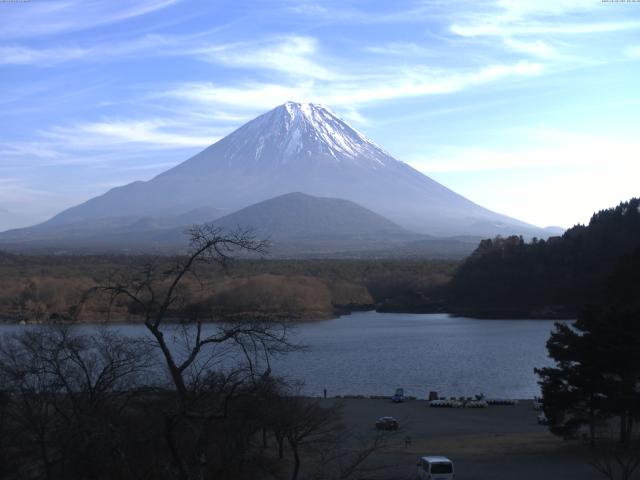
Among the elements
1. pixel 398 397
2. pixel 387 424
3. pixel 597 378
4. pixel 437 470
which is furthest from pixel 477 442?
pixel 398 397

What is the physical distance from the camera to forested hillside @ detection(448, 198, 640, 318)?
49562mm

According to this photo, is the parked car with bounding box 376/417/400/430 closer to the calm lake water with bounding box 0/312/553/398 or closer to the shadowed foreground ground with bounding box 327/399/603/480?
the shadowed foreground ground with bounding box 327/399/603/480

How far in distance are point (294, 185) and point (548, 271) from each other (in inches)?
4449

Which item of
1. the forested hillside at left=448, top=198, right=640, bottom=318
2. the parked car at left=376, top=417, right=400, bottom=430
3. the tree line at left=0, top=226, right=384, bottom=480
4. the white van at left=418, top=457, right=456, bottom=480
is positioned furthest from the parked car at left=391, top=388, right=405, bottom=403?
the forested hillside at left=448, top=198, right=640, bottom=318

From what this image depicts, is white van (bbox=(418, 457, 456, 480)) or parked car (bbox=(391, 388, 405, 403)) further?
parked car (bbox=(391, 388, 405, 403))

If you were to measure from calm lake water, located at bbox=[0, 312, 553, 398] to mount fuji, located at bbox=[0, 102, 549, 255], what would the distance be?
111 metres

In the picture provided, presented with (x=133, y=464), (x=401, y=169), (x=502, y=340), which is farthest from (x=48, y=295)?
(x=401, y=169)

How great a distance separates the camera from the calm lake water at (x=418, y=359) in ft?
77.4

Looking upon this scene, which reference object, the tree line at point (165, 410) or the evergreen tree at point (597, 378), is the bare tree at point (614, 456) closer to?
the evergreen tree at point (597, 378)

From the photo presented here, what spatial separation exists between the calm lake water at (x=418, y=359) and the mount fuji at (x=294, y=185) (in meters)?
111

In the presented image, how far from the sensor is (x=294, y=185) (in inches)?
6417

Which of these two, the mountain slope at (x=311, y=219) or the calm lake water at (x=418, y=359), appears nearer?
the calm lake water at (x=418, y=359)

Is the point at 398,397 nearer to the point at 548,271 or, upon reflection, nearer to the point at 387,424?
the point at 387,424

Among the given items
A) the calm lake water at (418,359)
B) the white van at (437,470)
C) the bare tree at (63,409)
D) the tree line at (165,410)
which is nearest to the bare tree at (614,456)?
the white van at (437,470)
